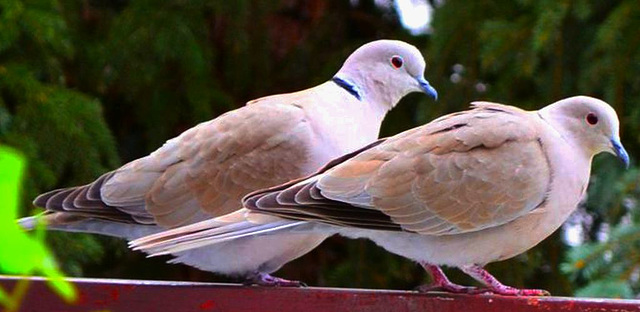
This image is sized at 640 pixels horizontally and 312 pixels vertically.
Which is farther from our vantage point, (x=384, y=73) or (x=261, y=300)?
(x=384, y=73)

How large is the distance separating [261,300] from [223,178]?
864 mm

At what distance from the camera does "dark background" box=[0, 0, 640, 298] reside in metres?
3.33

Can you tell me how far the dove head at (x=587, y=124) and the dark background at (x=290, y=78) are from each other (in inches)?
28.5

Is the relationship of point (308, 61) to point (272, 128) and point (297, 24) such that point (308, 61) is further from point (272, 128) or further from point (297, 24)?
point (272, 128)

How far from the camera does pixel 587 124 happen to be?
7.84 ft

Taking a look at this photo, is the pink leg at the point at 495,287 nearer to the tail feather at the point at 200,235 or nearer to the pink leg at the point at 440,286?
the pink leg at the point at 440,286

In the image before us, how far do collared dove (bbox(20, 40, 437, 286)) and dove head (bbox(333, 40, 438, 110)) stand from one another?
0.66ft

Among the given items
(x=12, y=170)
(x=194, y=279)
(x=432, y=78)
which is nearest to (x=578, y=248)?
(x=432, y=78)

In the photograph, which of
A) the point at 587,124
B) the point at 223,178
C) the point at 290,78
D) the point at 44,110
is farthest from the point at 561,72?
the point at 44,110

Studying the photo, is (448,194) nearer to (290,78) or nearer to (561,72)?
(561,72)

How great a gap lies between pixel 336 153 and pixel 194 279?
2274mm

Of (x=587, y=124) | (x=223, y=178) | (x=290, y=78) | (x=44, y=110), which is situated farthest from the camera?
(x=290, y=78)

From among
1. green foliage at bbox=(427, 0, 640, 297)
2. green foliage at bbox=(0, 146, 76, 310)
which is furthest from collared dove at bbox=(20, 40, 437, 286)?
green foliage at bbox=(0, 146, 76, 310)

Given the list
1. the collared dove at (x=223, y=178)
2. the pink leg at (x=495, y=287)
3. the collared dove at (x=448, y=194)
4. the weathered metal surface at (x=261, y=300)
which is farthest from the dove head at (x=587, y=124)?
the weathered metal surface at (x=261, y=300)
